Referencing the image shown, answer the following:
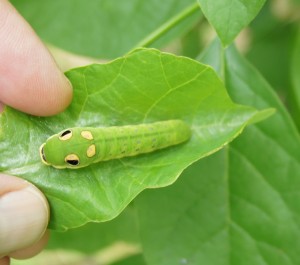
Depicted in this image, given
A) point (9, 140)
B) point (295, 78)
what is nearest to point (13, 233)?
point (9, 140)

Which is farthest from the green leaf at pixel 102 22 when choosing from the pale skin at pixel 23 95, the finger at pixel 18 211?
the finger at pixel 18 211

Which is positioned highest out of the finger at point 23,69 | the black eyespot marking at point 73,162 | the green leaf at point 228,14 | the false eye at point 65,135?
the green leaf at point 228,14

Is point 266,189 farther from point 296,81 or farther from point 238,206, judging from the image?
point 296,81

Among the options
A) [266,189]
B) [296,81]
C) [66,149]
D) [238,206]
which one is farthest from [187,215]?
[296,81]

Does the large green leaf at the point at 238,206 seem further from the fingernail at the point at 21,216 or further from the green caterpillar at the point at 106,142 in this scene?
the fingernail at the point at 21,216

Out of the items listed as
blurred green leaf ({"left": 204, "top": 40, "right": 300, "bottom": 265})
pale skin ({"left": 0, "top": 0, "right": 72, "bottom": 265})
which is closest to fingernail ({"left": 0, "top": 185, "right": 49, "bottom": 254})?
pale skin ({"left": 0, "top": 0, "right": 72, "bottom": 265})

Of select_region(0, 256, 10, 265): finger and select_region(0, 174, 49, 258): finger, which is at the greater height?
select_region(0, 174, 49, 258): finger

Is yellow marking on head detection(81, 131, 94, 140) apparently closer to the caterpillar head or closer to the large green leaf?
the caterpillar head
